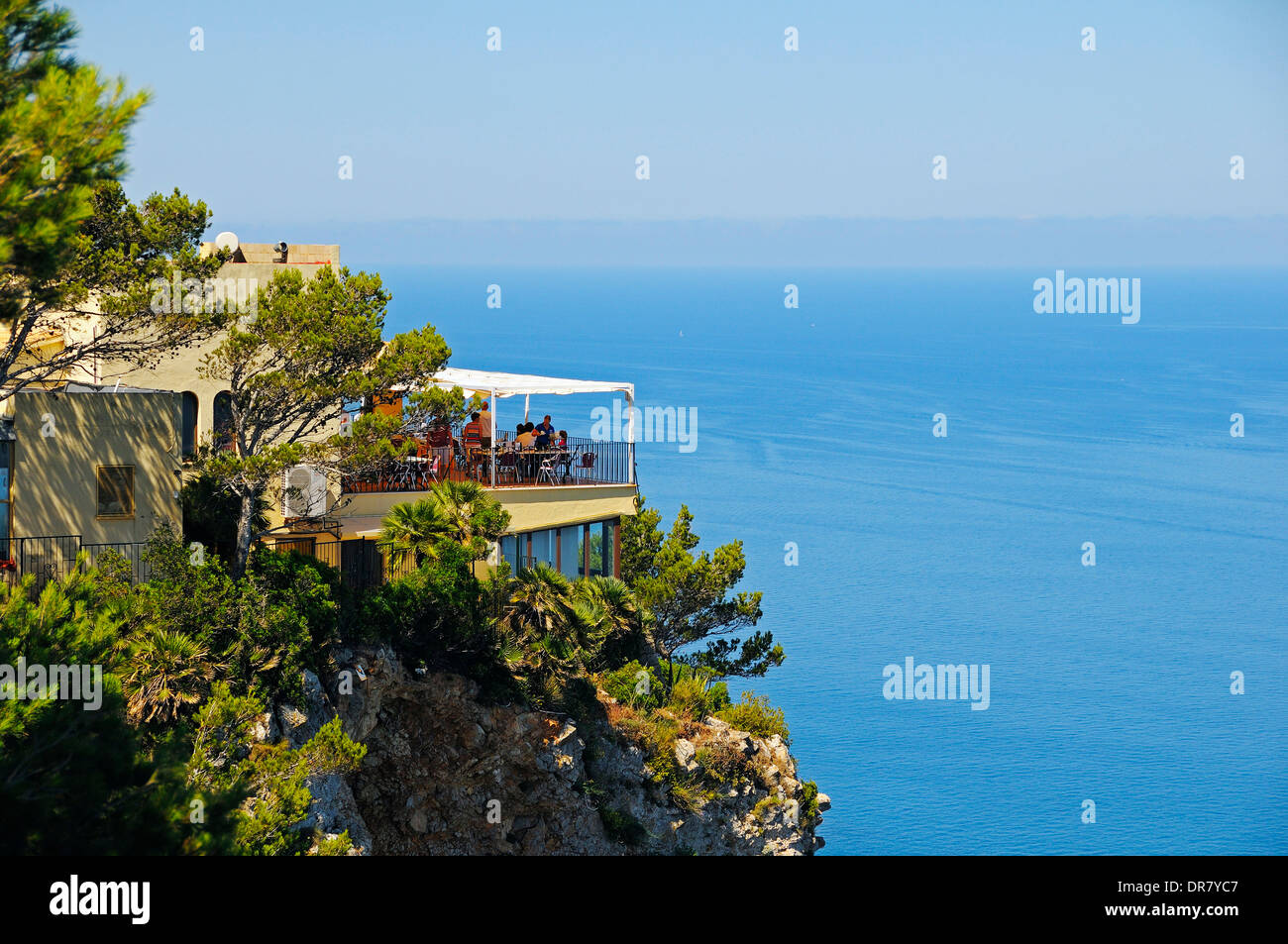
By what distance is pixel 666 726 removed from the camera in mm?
31797

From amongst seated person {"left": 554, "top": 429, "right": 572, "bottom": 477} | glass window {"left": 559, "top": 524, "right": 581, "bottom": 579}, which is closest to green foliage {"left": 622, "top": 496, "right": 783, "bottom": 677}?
glass window {"left": 559, "top": 524, "right": 581, "bottom": 579}

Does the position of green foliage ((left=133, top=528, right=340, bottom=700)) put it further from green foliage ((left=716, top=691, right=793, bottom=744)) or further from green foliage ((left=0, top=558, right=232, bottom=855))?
green foliage ((left=716, top=691, right=793, bottom=744))

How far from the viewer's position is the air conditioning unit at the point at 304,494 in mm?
25250

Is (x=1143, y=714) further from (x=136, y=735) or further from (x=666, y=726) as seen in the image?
(x=136, y=735)

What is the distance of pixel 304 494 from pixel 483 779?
259 inches

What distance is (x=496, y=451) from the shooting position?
101 ft

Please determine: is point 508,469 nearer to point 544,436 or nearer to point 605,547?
point 544,436

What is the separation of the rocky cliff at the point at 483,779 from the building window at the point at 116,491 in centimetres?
423

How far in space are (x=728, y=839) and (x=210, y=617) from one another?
1564cm

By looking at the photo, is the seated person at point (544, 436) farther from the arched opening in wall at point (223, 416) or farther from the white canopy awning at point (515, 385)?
the arched opening in wall at point (223, 416)

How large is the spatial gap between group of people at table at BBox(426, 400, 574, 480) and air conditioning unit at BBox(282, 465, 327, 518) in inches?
151

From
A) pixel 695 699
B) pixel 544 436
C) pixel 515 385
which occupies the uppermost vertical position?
pixel 515 385

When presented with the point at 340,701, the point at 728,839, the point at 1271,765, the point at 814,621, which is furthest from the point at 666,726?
the point at 814,621

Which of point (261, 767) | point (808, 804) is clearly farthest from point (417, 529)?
point (808, 804)
